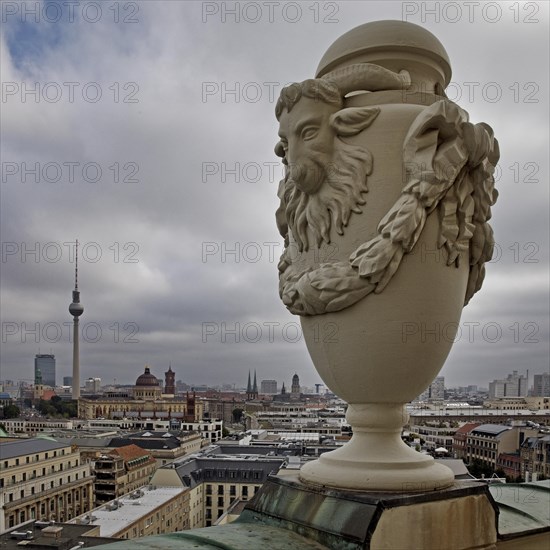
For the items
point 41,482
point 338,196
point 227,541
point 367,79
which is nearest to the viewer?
point 227,541

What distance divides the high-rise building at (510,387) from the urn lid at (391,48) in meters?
168

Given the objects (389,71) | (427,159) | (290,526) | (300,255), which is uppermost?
(389,71)

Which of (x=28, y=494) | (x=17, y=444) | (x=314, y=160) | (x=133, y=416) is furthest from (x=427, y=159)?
(x=133, y=416)

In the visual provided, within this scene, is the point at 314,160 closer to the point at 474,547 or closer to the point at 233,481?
the point at 474,547

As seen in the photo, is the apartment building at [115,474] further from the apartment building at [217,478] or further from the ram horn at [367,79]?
the ram horn at [367,79]

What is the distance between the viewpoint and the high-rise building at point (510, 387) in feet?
527

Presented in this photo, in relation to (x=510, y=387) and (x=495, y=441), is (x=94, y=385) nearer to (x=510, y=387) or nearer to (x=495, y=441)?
(x=510, y=387)

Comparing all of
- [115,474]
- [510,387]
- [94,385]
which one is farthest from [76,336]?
[510,387]

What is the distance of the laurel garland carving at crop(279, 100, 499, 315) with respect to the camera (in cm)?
244

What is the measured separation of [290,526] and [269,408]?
117512 millimetres

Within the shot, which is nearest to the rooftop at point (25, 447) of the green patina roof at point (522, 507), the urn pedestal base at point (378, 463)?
the green patina roof at point (522, 507)

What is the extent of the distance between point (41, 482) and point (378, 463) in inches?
1545

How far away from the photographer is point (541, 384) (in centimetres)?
13912

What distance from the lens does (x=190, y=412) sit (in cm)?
8412
